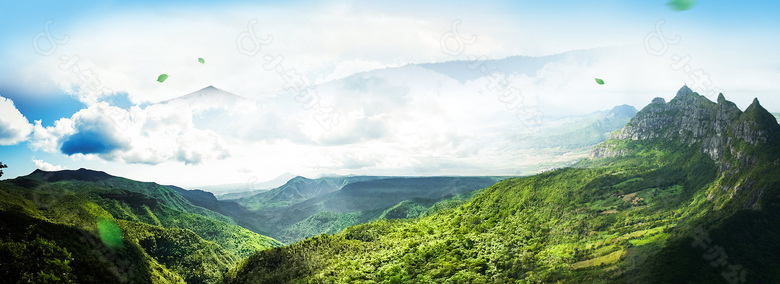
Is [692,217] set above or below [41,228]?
below

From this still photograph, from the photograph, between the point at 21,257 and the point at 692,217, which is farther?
the point at 692,217

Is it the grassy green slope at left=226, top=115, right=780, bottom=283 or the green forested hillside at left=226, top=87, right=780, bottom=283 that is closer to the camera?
the green forested hillside at left=226, top=87, right=780, bottom=283

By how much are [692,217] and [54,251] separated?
10936 inches

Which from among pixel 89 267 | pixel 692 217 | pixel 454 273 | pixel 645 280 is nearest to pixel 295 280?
pixel 454 273

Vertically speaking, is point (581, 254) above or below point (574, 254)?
below

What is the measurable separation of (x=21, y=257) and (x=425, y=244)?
13884cm

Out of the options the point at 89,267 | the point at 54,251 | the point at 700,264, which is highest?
the point at 54,251

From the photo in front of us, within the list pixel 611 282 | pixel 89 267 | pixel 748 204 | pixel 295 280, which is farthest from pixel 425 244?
pixel 748 204

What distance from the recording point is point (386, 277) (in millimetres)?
131125

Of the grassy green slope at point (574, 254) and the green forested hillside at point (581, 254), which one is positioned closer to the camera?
the green forested hillside at point (581, 254)

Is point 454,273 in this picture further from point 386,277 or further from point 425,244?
point 425,244

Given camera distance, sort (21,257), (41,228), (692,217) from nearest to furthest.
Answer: (21,257), (41,228), (692,217)

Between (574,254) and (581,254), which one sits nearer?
(581,254)

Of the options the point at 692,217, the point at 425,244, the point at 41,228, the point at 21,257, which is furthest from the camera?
the point at 692,217
